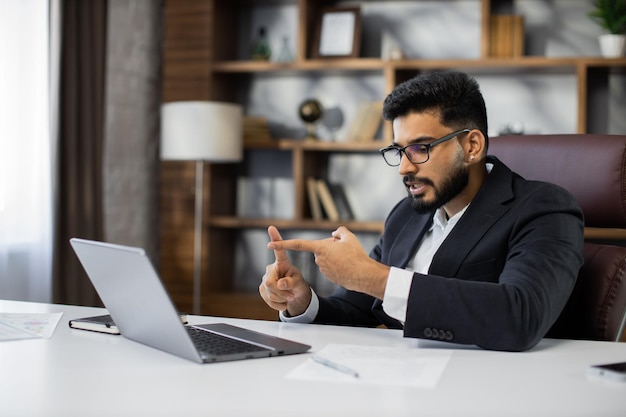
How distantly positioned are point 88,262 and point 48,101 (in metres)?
2.30

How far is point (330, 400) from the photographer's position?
1124 mm

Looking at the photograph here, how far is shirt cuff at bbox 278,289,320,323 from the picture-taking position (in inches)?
71.1

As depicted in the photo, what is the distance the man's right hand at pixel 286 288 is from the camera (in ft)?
5.78

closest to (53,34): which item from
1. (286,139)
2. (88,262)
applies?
(286,139)

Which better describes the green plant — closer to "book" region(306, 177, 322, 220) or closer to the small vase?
the small vase

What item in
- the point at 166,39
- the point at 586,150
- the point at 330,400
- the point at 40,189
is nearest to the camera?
the point at 330,400

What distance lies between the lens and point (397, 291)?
1.54 m

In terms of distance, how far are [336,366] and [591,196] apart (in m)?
0.95

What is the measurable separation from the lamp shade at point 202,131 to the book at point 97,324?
230 cm

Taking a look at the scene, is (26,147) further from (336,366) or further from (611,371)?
(611,371)

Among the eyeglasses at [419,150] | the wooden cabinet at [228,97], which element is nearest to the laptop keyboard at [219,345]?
the eyeglasses at [419,150]

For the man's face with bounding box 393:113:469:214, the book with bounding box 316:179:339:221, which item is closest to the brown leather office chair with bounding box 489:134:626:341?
the man's face with bounding box 393:113:469:214

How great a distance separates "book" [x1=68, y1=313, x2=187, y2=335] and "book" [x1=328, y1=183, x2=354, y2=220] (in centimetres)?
268

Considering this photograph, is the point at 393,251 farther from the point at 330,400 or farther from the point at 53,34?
the point at 53,34
